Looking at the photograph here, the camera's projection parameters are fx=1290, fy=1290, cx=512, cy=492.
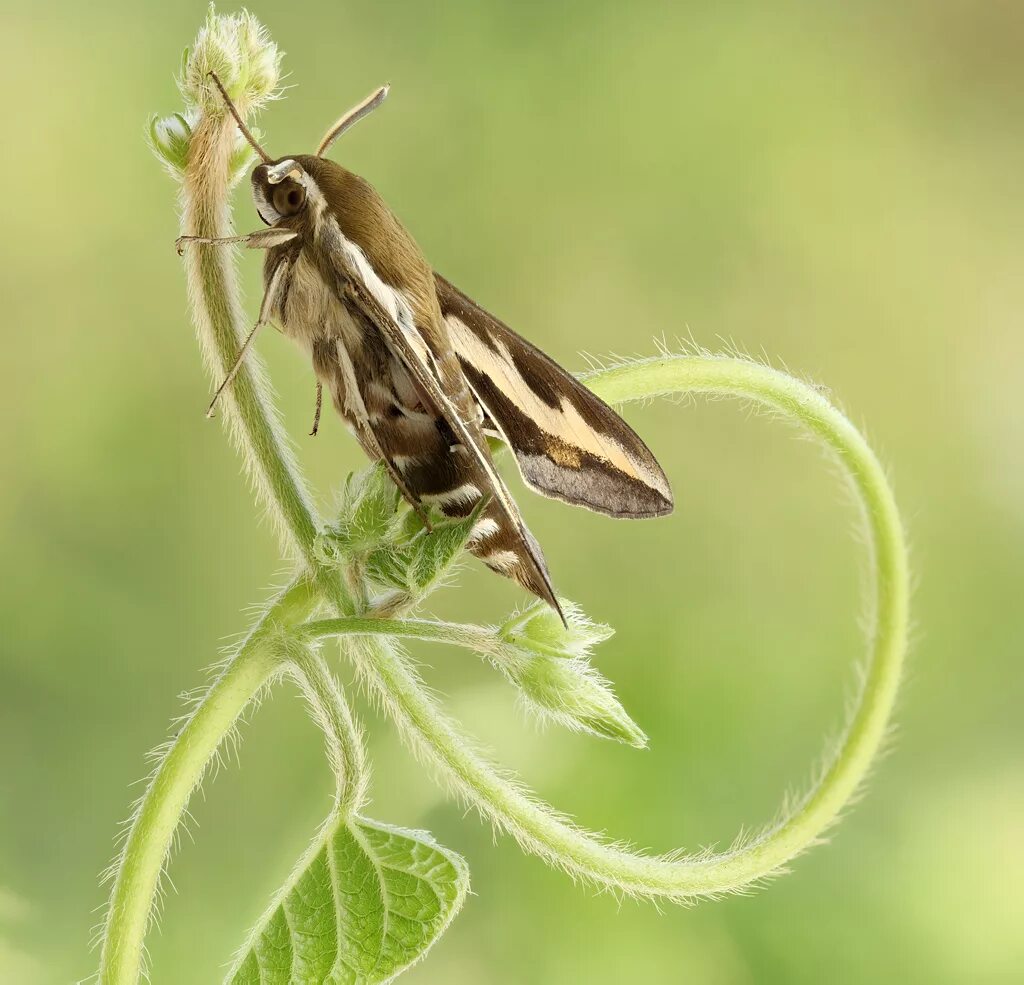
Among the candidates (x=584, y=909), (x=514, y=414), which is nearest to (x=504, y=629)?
(x=514, y=414)

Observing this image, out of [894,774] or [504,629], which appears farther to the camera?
[894,774]

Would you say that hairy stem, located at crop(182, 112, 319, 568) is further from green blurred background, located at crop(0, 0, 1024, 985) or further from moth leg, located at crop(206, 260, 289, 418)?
green blurred background, located at crop(0, 0, 1024, 985)

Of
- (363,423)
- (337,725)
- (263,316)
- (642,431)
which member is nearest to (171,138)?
(263,316)

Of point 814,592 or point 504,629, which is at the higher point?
point 504,629

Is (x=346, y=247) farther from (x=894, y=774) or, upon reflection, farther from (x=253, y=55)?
(x=894, y=774)

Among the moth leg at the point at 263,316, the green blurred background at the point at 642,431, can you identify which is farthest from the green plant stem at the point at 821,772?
the green blurred background at the point at 642,431

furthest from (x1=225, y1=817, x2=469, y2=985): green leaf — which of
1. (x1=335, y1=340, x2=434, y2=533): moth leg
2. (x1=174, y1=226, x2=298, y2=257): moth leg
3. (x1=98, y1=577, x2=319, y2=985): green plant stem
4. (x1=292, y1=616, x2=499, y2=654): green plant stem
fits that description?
(x1=174, y1=226, x2=298, y2=257): moth leg

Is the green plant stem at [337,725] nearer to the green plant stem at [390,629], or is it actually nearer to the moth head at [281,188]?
the green plant stem at [390,629]
